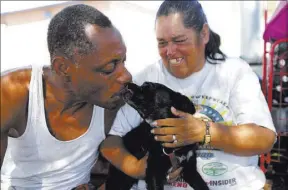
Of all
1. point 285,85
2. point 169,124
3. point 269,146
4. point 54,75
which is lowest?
point 285,85

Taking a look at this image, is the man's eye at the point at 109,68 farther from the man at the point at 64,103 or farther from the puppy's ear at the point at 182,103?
the puppy's ear at the point at 182,103

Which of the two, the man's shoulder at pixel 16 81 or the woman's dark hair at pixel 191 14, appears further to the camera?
the woman's dark hair at pixel 191 14

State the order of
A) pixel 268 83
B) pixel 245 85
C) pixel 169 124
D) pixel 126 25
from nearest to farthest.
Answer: pixel 169 124
pixel 245 85
pixel 268 83
pixel 126 25

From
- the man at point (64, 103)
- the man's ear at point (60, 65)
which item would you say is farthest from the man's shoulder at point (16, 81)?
the man's ear at point (60, 65)

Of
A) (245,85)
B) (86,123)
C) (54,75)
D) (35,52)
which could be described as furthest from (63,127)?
(35,52)

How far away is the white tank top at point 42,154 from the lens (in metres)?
1.87

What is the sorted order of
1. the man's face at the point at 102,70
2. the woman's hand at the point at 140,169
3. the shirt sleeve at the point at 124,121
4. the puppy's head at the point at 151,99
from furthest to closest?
the shirt sleeve at the point at 124,121, the woman's hand at the point at 140,169, the puppy's head at the point at 151,99, the man's face at the point at 102,70

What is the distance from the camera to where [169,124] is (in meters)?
1.72

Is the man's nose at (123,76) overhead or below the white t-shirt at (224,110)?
overhead

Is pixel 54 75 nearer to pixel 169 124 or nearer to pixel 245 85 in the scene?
pixel 169 124

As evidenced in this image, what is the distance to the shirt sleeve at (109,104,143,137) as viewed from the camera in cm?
206

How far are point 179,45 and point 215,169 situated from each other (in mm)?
740

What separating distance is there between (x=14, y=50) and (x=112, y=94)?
502cm

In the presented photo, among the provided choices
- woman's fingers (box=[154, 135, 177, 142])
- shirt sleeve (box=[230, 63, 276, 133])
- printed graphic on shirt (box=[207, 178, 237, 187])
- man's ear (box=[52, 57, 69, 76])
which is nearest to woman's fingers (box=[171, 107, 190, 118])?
woman's fingers (box=[154, 135, 177, 142])
